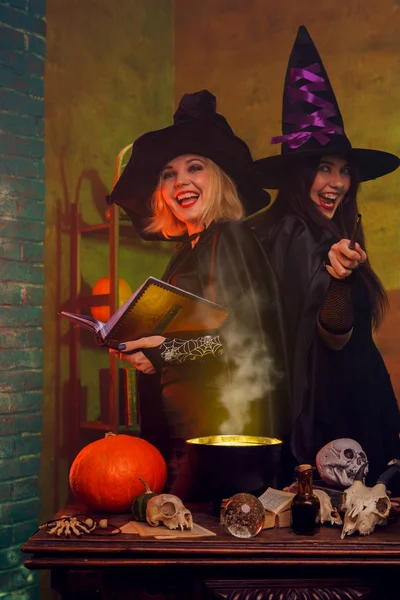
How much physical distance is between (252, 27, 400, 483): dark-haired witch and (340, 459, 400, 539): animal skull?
21.7 inches

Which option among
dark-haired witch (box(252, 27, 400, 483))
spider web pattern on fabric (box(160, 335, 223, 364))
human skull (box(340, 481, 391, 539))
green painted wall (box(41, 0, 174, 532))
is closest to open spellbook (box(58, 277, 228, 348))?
spider web pattern on fabric (box(160, 335, 223, 364))

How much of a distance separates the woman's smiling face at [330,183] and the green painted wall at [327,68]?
0.26ft

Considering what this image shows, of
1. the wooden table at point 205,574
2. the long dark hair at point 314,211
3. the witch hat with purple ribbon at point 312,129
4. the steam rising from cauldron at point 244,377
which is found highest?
the witch hat with purple ribbon at point 312,129

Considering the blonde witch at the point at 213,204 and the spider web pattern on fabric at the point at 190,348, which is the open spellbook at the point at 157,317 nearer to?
the spider web pattern on fabric at the point at 190,348

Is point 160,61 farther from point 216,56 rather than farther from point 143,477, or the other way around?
A: point 143,477

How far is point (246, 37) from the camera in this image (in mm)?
2531

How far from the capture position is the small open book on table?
1.74 metres

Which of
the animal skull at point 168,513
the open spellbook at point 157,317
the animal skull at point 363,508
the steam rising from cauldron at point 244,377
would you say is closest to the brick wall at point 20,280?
the open spellbook at point 157,317

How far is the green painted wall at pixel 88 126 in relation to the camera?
2.45 meters

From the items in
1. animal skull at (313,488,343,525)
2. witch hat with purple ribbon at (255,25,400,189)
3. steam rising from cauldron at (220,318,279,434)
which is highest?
witch hat with purple ribbon at (255,25,400,189)

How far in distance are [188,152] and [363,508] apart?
1.39 metres

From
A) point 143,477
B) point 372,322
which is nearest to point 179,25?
point 372,322

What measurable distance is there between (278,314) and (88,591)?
1113 millimetres

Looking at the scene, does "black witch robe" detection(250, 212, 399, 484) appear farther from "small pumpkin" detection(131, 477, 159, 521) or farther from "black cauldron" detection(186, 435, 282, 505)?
"small pumpkin" detection(131, 477, 159, 521)
